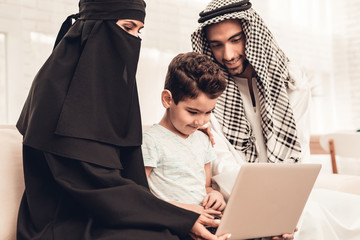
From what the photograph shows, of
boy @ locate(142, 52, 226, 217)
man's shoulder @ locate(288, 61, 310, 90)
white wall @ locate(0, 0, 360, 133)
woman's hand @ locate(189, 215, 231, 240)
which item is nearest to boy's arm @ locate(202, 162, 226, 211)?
boy @ locate(142, 52, 226, 217)

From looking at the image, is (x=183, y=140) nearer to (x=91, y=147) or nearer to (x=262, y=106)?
(x=91, y=147)

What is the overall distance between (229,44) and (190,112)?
0.74 m

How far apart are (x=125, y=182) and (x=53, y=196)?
273mm

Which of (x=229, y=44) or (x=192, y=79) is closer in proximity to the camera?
(x=192, y=79)

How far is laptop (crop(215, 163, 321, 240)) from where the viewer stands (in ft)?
4.32

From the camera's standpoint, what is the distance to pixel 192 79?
1.57 m

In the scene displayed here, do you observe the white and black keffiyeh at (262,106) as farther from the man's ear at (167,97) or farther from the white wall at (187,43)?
the white wall at (187,43)

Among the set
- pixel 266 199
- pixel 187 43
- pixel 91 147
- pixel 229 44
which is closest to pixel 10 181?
pixel 91 147

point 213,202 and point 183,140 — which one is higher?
point 183,140

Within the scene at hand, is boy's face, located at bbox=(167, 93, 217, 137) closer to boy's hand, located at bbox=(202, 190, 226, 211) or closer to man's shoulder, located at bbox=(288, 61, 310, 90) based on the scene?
boy's hand, located at bbox=(202, 190, 226, 211)

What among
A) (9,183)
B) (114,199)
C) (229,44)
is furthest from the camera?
(229,44)

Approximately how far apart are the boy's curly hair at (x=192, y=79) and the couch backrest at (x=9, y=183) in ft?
2.21

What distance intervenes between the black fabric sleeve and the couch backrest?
0.34 metres

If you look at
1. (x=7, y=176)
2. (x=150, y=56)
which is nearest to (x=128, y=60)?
(x=7, y=176)
